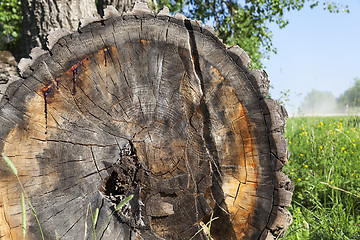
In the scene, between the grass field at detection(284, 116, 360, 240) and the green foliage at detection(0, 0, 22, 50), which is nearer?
the grass field at detection(284, 116, 360, 240)

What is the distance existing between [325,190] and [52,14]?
3.35m

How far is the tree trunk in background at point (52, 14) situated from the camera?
343 centimetres

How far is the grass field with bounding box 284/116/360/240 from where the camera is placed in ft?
8.60

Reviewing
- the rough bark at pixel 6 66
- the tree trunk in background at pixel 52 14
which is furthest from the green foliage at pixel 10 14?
the tree trunk in background at pixel 52 14

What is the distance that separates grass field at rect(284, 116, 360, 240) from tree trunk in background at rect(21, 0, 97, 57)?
2.76 m

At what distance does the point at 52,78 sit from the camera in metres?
1.88

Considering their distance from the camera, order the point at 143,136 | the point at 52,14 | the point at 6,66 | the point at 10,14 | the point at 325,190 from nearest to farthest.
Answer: the point at 143,136
the point at 325,190
the point at 52,14
the point at 6,66
the point at 10,14

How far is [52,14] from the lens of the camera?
136 inches

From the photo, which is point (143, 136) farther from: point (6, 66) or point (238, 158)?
point (6, 66)

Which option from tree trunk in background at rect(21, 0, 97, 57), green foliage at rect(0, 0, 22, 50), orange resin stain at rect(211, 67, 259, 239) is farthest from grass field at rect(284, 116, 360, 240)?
green foliage at rect(0, 0, 22, 50)

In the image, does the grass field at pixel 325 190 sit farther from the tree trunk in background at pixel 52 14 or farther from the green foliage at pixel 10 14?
the green foliage at pixel 10 14

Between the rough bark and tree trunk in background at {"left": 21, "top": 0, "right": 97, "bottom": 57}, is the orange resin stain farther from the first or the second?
the rough bark

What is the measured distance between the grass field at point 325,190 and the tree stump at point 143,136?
69cm

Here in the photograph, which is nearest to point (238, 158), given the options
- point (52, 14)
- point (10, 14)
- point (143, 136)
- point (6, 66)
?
point (143, 136)
